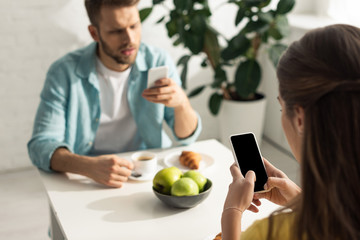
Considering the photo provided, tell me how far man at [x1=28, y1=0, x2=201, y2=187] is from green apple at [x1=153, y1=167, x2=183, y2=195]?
42 centimetres

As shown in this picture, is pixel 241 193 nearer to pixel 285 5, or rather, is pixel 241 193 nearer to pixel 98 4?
pixel 98 4

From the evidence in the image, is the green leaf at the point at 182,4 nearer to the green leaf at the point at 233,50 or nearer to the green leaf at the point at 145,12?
the green leaf at the point at 145,12

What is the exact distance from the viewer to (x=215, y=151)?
1846 mm

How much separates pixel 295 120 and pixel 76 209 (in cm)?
77

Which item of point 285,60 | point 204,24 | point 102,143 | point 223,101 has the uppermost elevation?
point 285,60

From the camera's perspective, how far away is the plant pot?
333 cm

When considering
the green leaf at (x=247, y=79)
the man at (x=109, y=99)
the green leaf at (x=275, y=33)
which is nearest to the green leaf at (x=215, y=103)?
the green leaf at (x=247, y=79)

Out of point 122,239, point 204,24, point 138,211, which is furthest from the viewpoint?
point 204,24

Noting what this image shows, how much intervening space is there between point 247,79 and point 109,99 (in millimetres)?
1269

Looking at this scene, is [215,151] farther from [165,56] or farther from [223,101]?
[223,101]

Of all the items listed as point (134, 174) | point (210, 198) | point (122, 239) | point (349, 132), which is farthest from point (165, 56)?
point (349, 132)

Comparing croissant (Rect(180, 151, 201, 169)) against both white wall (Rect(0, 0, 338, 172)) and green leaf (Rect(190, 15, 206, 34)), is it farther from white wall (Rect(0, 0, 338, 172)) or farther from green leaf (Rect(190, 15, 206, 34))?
white wall (Rect(0, 0, 338, 172))

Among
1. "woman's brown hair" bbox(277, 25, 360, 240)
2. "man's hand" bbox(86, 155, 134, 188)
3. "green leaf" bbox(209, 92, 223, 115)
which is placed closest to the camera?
"woman's brown hair" bbox(277, 25, 360, 240)

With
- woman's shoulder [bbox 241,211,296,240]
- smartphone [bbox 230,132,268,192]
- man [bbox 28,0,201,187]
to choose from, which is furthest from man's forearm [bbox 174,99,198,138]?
woman's shoulder [bbox 241,211,296,240]
